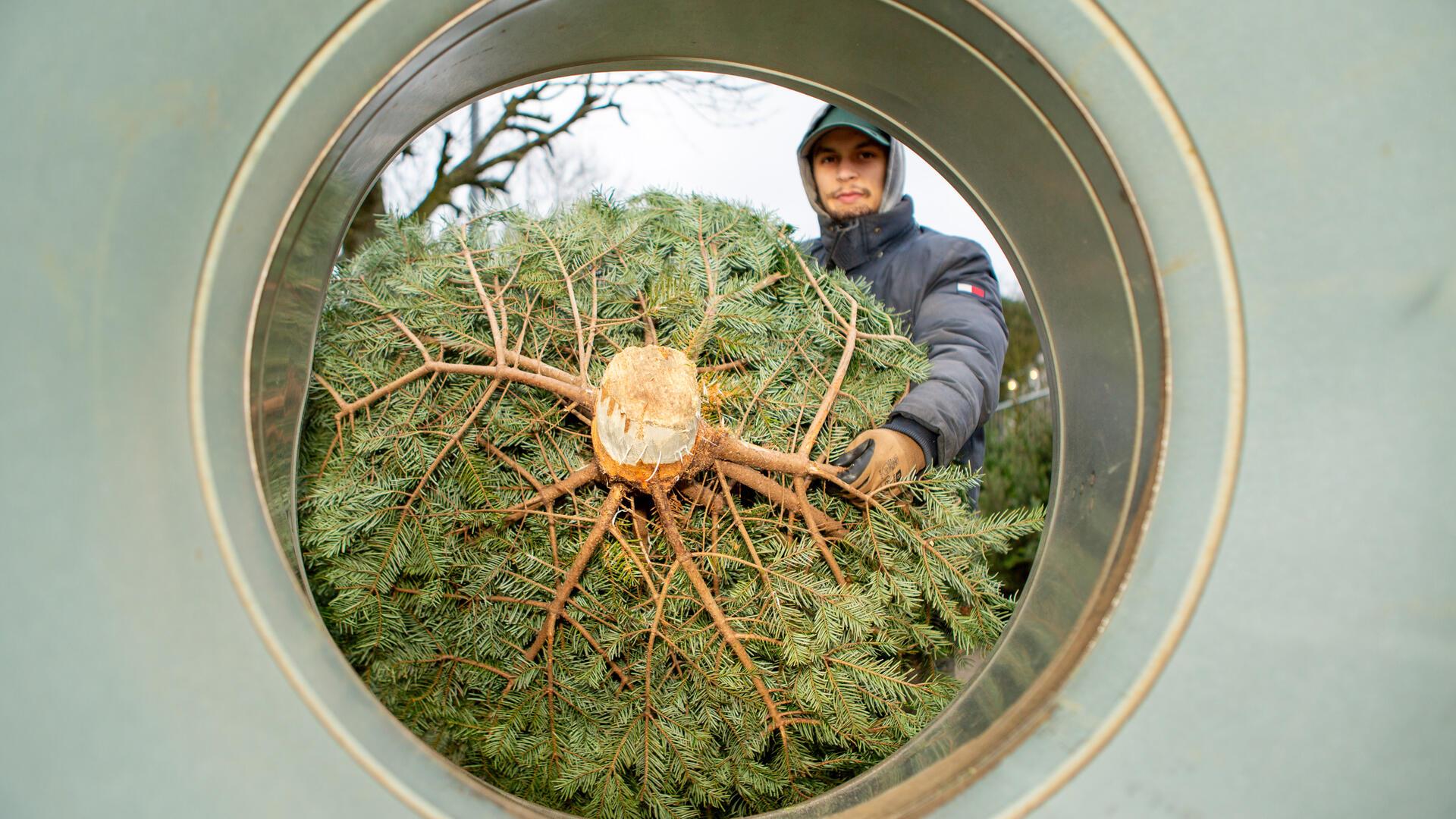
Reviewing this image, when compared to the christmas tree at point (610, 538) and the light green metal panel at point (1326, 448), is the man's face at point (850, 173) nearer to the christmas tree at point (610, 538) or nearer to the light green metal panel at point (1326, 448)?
the christmas tree at point (610, 538)

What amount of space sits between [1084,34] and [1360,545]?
403mm

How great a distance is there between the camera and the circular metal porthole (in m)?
0.59

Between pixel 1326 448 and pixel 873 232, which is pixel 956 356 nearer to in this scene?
pixel 873 232

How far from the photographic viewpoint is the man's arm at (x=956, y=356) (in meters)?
1.16

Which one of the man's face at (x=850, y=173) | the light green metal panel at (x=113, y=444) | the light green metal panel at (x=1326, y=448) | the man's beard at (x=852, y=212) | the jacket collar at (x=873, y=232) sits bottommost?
the light green metal panel at (x=113, y=444)

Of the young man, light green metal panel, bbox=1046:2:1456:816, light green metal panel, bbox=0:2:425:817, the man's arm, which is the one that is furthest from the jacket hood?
light green metal panel, bbox=0:2:425:817

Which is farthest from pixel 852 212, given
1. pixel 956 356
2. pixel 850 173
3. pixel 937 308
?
pixel 956 356

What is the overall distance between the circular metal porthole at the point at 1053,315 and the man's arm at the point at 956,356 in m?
0.23

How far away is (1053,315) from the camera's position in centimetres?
97

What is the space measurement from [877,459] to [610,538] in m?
0.38

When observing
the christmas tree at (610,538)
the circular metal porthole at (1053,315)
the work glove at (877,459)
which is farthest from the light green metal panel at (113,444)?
the work glove at (877,459)

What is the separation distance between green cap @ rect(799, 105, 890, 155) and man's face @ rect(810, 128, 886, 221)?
22 mm

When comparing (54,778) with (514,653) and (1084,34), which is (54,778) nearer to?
(514,653)

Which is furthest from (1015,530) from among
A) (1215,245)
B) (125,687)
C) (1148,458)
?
(125,687)
